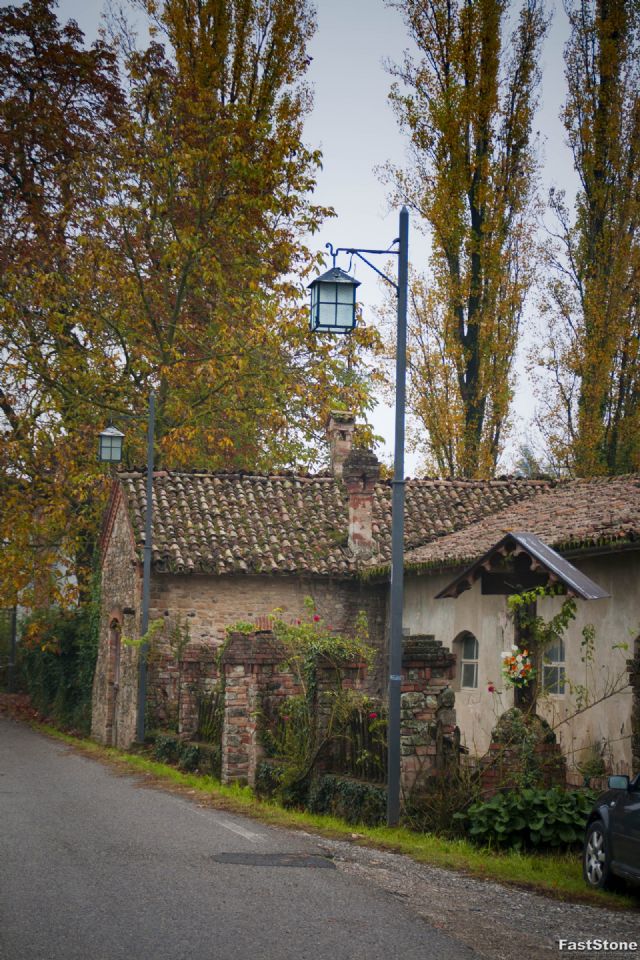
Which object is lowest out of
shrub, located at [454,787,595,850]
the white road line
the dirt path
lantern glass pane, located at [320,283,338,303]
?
the white road line

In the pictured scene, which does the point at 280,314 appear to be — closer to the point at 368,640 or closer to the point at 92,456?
the point at 92,456

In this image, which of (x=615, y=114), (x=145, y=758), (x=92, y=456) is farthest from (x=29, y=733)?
(x=615, y=114)

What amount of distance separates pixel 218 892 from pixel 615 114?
Answer: 23.9m

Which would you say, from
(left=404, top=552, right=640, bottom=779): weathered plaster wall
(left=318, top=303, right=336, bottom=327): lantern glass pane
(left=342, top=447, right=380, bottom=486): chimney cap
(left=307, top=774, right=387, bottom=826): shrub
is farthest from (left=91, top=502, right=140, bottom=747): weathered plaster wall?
(left=318, top=303, right=336, bottom=327): lantern glass pane

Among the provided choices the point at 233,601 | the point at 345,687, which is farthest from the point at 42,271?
the point at 345,687

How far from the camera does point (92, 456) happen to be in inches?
1054

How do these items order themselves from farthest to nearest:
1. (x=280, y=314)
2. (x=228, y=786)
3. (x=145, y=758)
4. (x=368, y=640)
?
(x=280, y=314)
(x=368, y=640)
(x=145, y=758)
(x=228, y=786)

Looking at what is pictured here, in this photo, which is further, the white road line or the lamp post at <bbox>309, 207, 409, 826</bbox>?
the lamp post at <bbox>309, 207, 409, 826</bbox>

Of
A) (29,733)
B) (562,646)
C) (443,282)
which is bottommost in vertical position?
(29,733)

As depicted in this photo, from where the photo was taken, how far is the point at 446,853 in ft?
33.8

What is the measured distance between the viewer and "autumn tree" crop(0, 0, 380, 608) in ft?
86.4

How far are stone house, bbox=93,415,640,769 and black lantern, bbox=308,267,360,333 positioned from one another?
19.3 ft

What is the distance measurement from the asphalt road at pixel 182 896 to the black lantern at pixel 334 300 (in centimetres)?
541

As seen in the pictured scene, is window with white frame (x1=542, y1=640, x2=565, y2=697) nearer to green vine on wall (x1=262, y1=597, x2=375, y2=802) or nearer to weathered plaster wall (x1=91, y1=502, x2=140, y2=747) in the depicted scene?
green vine on wall (x1=262, y1=597, x2=375, y2=802)
